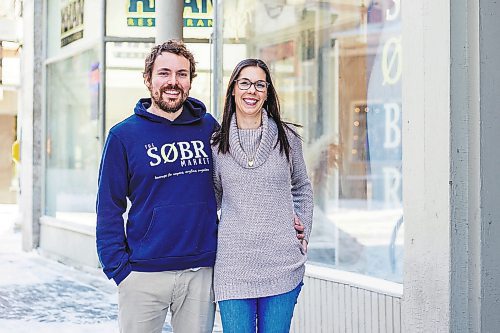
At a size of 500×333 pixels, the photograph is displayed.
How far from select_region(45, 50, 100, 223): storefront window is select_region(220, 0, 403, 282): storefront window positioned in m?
3.32

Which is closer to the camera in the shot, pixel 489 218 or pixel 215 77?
pixel 489 218

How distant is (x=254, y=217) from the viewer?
9.53ft

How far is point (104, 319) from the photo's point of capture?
252 inches

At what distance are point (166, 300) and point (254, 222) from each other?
437 millimetres

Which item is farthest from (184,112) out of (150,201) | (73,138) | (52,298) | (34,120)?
(34,120)

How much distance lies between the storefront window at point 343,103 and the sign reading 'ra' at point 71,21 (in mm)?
3562

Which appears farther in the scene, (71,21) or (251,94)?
(71,21)

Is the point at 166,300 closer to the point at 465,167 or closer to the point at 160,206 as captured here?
the point at 160,206

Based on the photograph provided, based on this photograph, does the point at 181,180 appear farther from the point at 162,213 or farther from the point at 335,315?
the point at 335,315

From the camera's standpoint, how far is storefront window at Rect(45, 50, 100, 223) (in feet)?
31.3

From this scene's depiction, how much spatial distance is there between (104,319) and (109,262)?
12.4 ft

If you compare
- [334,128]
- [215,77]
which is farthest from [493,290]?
[215,77]

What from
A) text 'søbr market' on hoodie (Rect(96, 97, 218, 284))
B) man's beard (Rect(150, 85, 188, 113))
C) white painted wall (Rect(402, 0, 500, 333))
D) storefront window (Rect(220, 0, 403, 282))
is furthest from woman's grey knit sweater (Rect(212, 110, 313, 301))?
storefront window (Rect(220, 0, 403, 282))

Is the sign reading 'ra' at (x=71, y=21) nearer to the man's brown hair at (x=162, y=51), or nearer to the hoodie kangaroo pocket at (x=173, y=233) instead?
the man's brown hair at (x=162, y=51)
